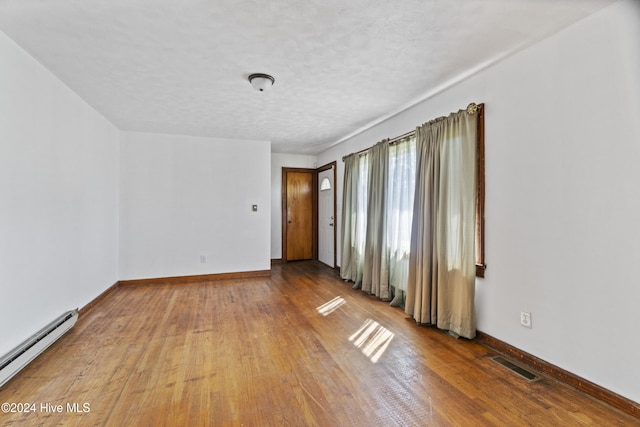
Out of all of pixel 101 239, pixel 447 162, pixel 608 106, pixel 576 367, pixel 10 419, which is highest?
pixel 608 106

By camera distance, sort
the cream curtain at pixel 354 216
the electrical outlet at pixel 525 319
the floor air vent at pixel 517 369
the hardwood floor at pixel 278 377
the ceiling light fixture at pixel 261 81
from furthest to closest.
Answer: the cream curtain at pixel 354 216 → the ceiling light fixture at pixel 261 81 → the electrical outlet at pixel 525 319 → the floor air vent at pixel 517 369 → the hardwood floor at pixel 278 377

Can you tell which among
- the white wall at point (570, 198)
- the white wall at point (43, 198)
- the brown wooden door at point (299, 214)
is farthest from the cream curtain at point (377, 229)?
the white wall at point (43, 198)

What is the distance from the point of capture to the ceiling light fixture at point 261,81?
2.67m

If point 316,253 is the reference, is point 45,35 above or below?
above

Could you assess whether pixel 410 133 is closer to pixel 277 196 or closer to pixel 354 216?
pixel 354 216

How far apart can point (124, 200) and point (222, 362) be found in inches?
141

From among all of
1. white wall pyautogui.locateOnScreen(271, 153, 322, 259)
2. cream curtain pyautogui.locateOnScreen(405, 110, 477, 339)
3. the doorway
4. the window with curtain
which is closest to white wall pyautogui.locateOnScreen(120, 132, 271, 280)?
white wall pyautogui.locateOnScreen(271, 153, 322, 259)

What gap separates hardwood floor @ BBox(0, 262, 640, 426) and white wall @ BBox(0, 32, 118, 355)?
460mm

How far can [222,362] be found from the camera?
2.36 meters

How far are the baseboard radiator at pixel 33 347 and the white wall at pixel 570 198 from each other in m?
3.73

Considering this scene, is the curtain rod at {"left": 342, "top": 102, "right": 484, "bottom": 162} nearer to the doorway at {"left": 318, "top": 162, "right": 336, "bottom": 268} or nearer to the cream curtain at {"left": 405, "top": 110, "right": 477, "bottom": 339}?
Answer: the cream curtain at {"left": 405, "top": 110, "right": 477, "bottom": 339}

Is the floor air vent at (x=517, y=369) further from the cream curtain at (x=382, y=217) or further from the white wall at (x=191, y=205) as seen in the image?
the white wall at (x=191, y=205)

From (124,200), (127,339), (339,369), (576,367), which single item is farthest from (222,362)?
(124,200)

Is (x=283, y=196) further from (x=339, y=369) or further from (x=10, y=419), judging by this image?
(x=10, y=419)
